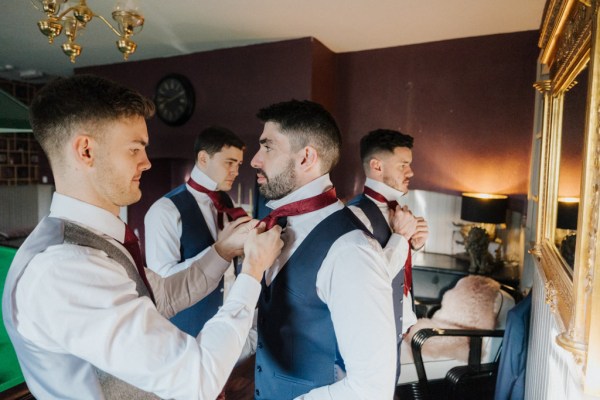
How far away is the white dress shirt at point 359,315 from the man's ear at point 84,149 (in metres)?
0.68

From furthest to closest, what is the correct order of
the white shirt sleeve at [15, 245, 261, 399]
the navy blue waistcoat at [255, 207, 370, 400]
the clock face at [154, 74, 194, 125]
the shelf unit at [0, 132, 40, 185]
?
the shelf unit at [0, 132, 40, 185], the clock face at [154, 74, 194, 125], the navy blue waistcoat at [255, 207, 370, 400], the white shirt sleeve at [15, 245, 261, 399]

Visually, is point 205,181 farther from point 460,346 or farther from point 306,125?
point 460,346

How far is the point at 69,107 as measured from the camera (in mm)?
971

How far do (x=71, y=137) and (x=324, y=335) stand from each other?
0.87m

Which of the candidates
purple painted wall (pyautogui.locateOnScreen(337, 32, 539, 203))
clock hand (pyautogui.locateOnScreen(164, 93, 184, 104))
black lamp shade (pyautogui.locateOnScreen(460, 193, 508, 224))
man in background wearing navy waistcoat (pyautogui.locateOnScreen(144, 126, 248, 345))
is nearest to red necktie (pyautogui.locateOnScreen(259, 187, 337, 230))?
man in background wearing navy waistcoat (pyautogui.locateOnScreen(144, 126, 248, 345))

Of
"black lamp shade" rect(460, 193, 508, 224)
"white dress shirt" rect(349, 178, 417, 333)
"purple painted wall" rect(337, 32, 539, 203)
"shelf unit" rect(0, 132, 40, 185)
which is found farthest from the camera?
"shelf unit" rect(0, 132, 40, 185)

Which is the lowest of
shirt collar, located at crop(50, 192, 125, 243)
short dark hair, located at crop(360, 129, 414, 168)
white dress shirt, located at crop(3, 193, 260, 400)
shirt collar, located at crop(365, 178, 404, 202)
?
white dress shirt, located at crop(3, 193, 260, 400)

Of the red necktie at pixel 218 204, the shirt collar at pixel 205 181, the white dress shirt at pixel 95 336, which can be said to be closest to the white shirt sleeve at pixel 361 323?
the white dress shirt at pixel 95 336

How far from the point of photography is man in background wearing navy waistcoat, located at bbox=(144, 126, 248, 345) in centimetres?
235

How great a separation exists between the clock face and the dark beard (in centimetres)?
371

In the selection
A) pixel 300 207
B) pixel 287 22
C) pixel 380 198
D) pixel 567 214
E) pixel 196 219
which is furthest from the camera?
pixel 287 22

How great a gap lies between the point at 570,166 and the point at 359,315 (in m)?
0.96

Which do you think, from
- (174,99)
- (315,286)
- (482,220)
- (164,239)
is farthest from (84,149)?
(174,99)

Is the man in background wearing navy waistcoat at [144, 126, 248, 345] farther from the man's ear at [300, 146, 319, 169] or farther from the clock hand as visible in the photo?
the clock hand
